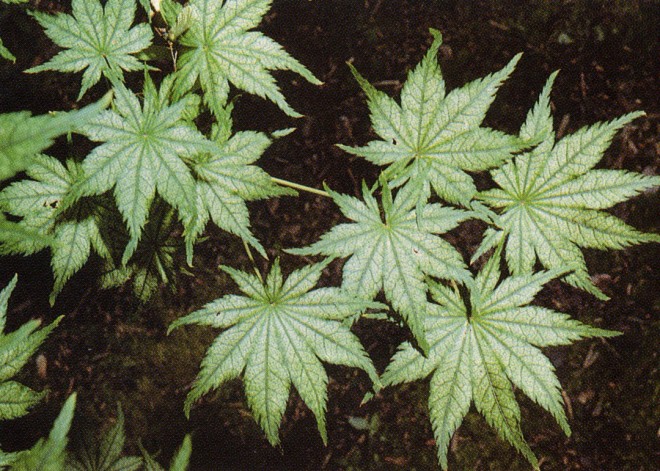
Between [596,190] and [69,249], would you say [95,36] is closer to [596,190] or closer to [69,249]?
[69,249]

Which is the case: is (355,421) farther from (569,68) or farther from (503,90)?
(569,68)

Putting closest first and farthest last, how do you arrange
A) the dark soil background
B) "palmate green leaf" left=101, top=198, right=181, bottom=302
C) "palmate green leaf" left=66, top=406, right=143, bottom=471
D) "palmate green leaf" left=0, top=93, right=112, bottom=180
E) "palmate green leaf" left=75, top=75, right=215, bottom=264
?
1. "palmate green leaf" left=0, top=93, right=112, bottom=180
2. "palmate green leaf" left=75, top=75, right=215, bottom=264
3. "palmate green leaf" left=101, top=198, right=181, bottom=302
4. "palmate green leaf" left=66, top=406, right=143, bottom=471
5. the dark soil background

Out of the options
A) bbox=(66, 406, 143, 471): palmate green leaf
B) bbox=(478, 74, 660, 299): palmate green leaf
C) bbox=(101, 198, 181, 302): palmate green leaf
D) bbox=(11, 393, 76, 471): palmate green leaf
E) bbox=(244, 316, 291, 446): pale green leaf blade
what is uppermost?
bbox=(478, 74, 660, 299): palmate green leaf

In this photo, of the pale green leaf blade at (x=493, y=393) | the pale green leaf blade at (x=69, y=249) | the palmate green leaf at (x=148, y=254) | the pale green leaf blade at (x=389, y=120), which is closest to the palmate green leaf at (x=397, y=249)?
the pale green leaf blade at (x=389, y=120)

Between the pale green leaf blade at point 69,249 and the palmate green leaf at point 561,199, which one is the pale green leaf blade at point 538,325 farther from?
the pale green leaf blade at point 69,249

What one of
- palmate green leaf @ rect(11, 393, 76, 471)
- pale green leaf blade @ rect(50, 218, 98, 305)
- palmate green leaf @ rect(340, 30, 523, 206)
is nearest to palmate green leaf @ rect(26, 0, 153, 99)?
pale green leaf blade @ rect(50, 218, 98, 305)

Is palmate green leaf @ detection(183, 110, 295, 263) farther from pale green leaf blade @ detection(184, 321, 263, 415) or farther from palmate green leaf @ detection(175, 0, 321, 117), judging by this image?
pale green leaf blade @ detection(184, 321, 263, 415)

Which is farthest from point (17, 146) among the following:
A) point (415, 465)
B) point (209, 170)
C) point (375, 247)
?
point (415, 465)
